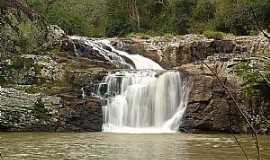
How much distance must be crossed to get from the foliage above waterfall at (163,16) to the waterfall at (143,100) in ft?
39.7

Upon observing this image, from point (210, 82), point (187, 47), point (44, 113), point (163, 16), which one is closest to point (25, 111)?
point (44, 113)

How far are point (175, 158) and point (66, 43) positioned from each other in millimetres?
16660

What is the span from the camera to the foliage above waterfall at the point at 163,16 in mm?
35812

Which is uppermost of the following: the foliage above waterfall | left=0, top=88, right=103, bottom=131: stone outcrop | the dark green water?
the foliage above waterfall

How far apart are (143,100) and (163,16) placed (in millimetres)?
25372

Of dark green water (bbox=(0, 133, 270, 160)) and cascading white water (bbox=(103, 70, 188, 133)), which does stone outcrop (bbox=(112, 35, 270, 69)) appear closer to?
cascading white water (bbox=(103, 70, 188, 133))

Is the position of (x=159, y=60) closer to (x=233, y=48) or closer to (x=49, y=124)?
(x=233, y=48)

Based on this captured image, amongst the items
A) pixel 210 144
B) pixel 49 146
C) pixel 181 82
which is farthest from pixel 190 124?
pixel 49 146

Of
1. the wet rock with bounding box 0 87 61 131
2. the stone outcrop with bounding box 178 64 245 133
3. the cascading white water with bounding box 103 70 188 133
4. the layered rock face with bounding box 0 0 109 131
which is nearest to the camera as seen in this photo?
the stone outcrop with bounding box 178 64 245 133

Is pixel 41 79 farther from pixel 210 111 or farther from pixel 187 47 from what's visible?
pixel 187 47

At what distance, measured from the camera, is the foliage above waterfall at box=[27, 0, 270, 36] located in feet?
117

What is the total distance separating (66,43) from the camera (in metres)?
27.2

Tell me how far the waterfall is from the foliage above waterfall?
12.1 metres

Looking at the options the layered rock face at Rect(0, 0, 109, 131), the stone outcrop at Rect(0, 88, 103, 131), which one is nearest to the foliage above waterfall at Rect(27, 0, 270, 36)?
the layered rock face at Rect(0, 0, 109, 131)
